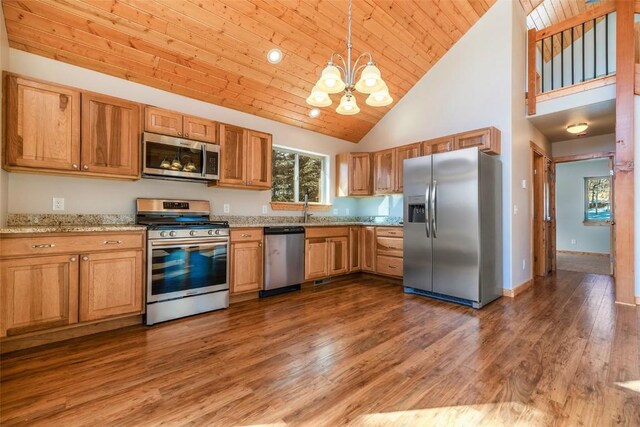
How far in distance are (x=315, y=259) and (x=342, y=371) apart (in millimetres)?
2337

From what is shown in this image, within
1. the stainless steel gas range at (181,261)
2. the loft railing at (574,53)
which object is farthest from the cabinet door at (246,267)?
the loft railing at (574,53)

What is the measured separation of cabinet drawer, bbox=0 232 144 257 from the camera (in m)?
2.21

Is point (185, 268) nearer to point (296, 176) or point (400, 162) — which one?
point (296, 176)

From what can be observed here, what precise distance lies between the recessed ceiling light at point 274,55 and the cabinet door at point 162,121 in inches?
50.5

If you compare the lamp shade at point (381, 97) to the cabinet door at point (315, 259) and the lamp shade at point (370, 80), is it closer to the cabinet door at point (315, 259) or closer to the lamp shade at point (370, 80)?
the lamp shade at point (370, 80)

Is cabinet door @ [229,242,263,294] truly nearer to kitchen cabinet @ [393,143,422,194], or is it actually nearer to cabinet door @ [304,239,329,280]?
cabinet door @ [304,239,329,280]

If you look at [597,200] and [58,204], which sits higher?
[597,200]

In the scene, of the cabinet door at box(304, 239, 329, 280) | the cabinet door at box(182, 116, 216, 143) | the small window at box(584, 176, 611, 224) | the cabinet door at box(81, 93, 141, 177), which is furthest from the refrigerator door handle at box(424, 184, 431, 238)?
the small window at box(584, 176, 611, 224)

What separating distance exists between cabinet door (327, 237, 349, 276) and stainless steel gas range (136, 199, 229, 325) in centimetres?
166

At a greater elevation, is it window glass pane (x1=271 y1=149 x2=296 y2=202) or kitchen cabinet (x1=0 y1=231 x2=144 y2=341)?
window glass pane (x1=271 y1=149 x2=296 y2=202)

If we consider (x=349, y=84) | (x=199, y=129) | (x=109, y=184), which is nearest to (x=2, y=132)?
(x=109, y=184)

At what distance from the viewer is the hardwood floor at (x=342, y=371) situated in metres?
1.59

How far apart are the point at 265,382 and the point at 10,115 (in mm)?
2899

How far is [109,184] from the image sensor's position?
3.11 m
